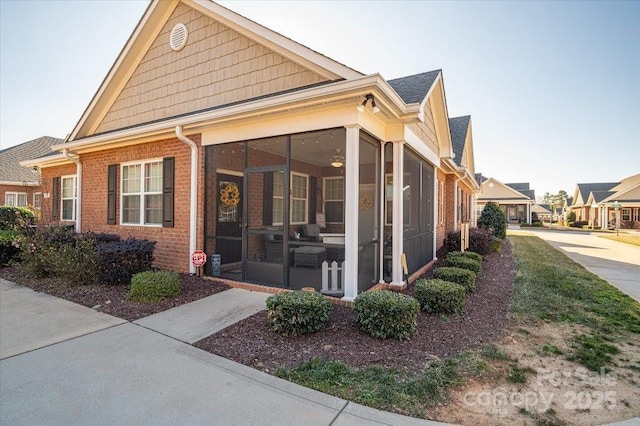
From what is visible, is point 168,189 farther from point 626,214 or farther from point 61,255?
point 626,214

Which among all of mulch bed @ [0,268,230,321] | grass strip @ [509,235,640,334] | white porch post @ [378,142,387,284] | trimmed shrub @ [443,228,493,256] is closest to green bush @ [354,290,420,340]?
white porch post @ [378,142,387,284]

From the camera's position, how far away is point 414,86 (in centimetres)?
790

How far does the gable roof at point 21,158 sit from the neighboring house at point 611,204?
45078 mm

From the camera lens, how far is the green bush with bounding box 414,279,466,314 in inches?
205

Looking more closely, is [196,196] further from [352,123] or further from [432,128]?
[432,128]

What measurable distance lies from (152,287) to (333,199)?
7.48m

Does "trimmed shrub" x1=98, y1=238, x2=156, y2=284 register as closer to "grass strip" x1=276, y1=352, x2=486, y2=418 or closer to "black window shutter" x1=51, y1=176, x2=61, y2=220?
"grass strip" x1=276, y1=352, x2=486, y2=418

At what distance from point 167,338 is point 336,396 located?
258 cm

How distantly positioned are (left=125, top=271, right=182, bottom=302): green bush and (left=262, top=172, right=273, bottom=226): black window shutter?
275 cm

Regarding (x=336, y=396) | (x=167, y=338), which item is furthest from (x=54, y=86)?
(x=336, y=396)

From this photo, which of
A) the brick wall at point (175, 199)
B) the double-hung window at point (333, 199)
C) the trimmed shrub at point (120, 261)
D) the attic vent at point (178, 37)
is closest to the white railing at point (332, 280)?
the brick wall at point (175, 199)

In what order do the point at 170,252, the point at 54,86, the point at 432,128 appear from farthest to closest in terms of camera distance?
the point at 54,86
the point at 432,128
the point at 170,252

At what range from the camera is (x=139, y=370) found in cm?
339

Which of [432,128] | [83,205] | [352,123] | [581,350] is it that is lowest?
[581,350]
